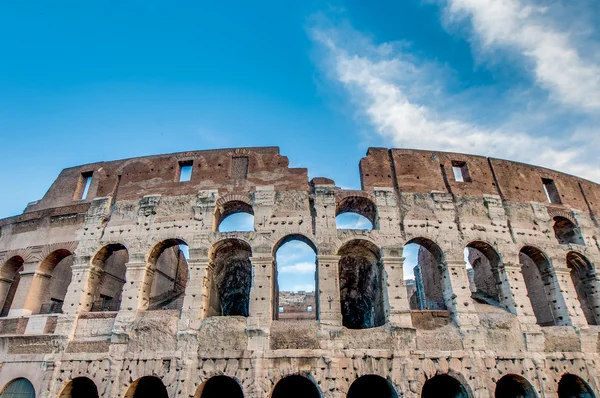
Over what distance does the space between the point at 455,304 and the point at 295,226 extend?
206 inches

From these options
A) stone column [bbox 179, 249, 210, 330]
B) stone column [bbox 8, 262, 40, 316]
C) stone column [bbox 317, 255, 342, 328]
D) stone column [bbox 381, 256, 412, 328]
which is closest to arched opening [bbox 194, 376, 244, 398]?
stone column [bbox 179, 249, 210, 330]

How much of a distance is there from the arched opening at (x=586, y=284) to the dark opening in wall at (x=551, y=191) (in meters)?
2.22

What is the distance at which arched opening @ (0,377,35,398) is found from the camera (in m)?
10.1

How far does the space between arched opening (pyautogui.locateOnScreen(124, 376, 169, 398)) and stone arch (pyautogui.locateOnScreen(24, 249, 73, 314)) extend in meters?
3.98

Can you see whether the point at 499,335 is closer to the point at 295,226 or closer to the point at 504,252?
the point at 504,252

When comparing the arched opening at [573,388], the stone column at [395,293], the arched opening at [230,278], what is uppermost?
the arched opening at [230,278]

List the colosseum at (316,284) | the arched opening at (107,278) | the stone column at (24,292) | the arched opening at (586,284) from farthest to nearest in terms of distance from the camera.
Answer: the arched opening at (586,284), the arched opening at (107,278), the stone column at (24,292), the colosseum at (316,284)

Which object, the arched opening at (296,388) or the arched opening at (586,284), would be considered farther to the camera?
the arched opening at (586,284)

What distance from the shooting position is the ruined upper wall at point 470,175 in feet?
41.3

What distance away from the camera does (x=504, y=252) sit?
11.6 meters

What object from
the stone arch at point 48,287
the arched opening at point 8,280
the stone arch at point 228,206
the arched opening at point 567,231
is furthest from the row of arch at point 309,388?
the arched opening at point 567,231

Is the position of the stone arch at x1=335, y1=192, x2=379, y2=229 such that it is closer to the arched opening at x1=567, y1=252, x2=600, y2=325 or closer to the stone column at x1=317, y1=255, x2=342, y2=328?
the stone column at x1=317, y1=255, x2=342, y2=328

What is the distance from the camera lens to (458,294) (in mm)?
10711

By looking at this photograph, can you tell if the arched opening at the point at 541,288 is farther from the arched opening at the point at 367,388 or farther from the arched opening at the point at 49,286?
the arched opening at the point at 49,286
